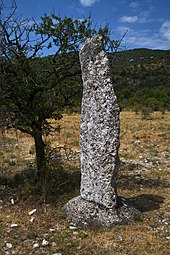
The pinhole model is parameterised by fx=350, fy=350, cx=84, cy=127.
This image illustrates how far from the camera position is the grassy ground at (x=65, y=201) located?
240 inches

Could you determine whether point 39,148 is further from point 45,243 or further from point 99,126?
point 45,243

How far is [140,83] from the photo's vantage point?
49.3 meters

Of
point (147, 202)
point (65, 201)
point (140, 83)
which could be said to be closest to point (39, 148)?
point (65, 201)

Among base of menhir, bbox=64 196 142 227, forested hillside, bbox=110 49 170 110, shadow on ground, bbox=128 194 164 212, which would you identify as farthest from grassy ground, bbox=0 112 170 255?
forested hillside, bbox=110 49 170 110

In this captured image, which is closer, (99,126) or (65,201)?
(99,126)

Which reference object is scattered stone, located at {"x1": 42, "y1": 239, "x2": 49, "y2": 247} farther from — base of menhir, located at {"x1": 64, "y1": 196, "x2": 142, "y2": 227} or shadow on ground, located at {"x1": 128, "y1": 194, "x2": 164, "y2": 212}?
shadow on ground, located at {"x1": 128, "y1": 194, "x2": 164, "y2": 212}

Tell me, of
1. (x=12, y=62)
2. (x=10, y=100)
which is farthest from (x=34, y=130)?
(x=12, y=62)

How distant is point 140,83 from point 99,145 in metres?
43.4

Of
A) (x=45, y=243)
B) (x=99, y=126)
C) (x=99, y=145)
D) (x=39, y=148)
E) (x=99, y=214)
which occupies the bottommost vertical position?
(x=45, y=243)

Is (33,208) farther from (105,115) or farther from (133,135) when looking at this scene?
(133,135)

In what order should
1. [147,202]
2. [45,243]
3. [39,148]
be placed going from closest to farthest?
[45,243]
[147,202]
[39,148]

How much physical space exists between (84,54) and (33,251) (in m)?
3.97

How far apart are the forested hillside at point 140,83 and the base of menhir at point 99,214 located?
287 centimetres

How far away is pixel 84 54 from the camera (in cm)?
731
